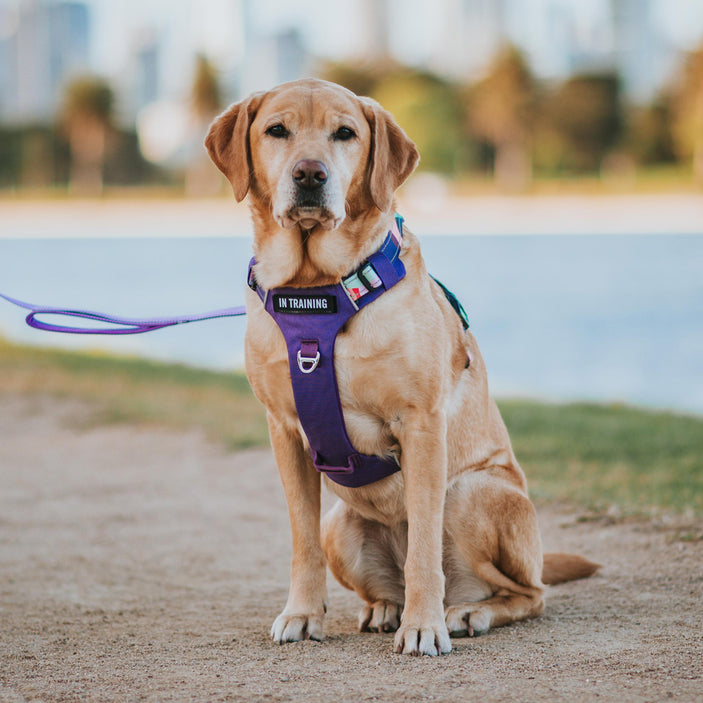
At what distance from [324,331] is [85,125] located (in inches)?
2279

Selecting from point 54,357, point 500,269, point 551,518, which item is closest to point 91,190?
point 500,269

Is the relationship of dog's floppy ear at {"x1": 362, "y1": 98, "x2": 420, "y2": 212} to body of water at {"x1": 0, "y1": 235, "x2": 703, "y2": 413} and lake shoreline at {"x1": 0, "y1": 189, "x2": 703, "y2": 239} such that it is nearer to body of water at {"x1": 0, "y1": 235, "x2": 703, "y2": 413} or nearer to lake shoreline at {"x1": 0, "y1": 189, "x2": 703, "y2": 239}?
body of water at {"x1": 0, "y1": 235, "x2": 703, "y2": 413}

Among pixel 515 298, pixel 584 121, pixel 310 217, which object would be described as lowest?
pixel 515 298

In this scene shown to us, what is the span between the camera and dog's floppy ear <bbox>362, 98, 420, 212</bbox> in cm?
357

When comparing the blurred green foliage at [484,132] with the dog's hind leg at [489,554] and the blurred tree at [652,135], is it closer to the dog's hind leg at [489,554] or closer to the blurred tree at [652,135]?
the blurred tree at [652,135]

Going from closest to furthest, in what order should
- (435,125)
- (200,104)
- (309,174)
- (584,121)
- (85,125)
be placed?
(309,174) < (584,121) < (435,125) < (85,125) < (200,104)

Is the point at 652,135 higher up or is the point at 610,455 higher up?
the point at 652,135

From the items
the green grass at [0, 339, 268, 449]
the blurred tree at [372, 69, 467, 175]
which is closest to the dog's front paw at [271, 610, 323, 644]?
the green grass at [0, 339, 268, 449]

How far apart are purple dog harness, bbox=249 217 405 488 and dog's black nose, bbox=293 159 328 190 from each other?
1.16ft

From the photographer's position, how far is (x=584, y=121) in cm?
5372

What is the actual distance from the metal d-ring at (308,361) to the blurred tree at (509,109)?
50916mm

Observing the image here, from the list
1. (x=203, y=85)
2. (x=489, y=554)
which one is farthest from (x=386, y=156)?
(x=203, y=85)

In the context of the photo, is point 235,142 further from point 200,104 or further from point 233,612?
point 200,104

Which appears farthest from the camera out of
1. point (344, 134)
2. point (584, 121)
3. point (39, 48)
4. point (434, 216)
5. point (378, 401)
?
point (39, 48)
